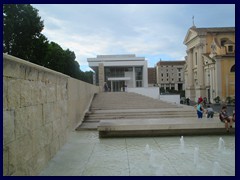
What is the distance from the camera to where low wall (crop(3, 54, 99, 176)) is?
3.95 meters

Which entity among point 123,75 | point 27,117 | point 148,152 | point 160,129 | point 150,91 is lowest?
point 148,152

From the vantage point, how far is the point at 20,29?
3042cm

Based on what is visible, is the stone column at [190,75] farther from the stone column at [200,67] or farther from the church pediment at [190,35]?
the stone column at [200,67]

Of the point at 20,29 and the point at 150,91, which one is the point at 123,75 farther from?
the point at 20,29

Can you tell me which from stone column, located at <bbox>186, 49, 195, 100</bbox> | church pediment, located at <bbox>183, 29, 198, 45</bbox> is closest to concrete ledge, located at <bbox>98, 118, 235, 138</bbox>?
church pediment, located at <bbox>183, 29, 198, 45</bbox>

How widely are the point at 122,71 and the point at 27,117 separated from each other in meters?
52.9

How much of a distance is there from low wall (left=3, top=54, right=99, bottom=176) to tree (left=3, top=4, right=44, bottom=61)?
2536 cm

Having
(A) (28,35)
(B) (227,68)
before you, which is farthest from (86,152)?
(B) (227,68)

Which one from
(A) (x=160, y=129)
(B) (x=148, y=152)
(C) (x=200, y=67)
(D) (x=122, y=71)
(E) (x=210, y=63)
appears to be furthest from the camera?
(C) (x=200, y=67)

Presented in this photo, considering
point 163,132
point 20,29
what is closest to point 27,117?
point 163,132

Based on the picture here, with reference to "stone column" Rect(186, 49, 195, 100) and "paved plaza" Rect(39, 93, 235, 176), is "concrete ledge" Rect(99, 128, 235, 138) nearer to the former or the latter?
"paved plaza" Rect(39, 93, 235, 176)

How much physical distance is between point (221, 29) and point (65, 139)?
57865 mm

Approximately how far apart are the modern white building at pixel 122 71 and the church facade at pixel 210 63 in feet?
40.6

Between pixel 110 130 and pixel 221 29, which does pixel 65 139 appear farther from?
pixel 221 29
